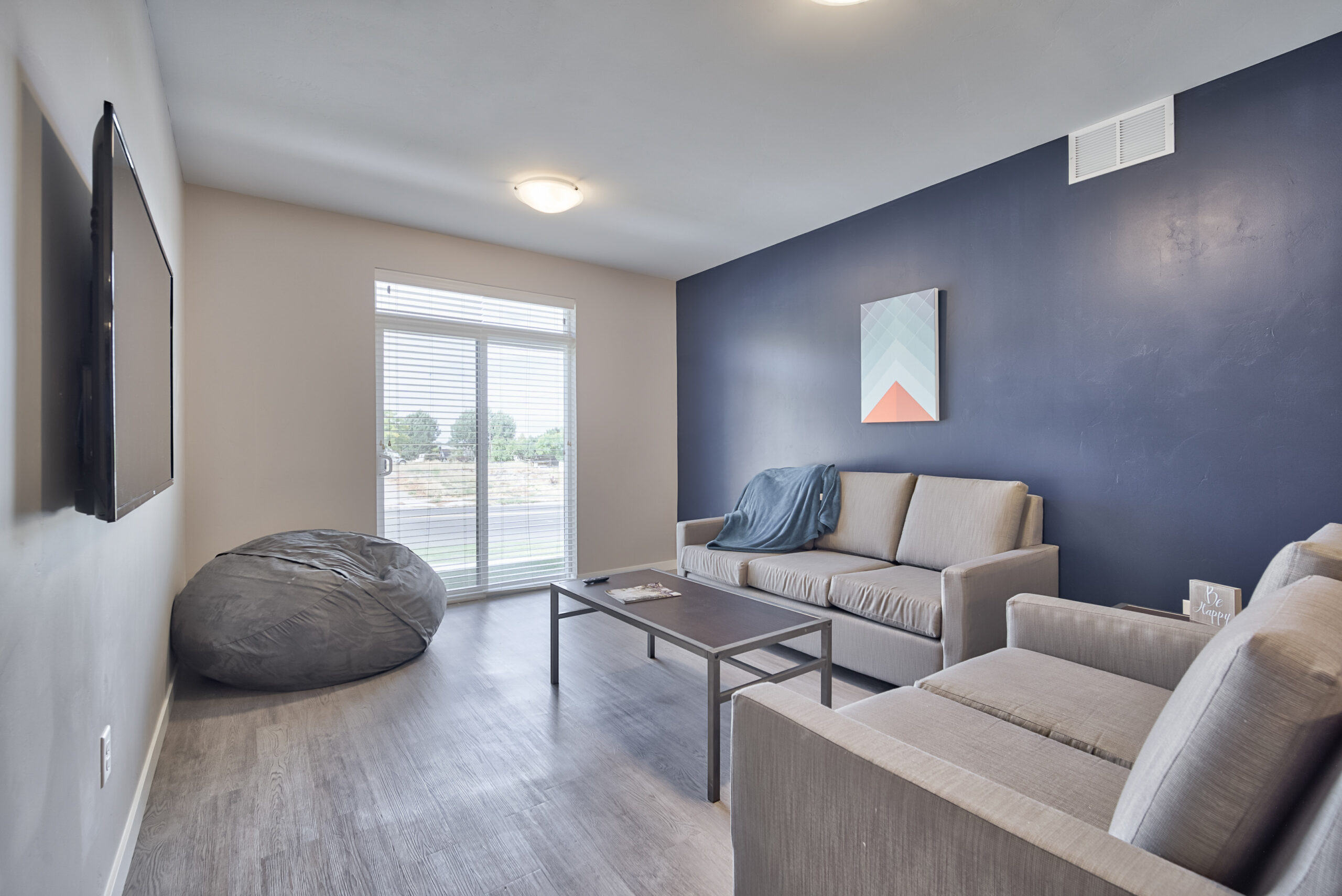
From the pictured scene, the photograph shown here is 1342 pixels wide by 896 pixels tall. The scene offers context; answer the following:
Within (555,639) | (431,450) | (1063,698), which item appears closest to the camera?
(1063,698)

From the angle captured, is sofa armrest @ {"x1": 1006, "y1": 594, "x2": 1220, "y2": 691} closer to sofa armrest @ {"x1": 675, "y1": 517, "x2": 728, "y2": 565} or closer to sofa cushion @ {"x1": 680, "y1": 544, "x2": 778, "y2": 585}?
sofa cushion @ {"x1": 680, "y1": 544, "x2": 778, "y2": 585}

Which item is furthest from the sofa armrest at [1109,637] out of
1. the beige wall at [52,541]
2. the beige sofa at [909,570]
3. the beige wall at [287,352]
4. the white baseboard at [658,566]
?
the beige wall at [287,352]

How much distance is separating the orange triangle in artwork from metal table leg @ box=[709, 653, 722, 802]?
2.26 meters

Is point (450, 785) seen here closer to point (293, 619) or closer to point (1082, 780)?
point (293, 619)

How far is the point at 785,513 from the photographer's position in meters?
4.04

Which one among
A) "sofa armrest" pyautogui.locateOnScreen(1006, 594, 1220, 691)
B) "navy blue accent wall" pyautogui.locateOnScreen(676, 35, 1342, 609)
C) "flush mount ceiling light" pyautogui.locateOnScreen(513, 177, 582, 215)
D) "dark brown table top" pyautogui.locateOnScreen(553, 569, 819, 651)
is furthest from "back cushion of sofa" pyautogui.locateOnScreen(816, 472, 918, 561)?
"flush mount ceiling light" pyautogui.locateOnScreen(513, 177, 582, 215)

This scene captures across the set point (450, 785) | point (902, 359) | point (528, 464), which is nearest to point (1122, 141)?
point (902, 359)

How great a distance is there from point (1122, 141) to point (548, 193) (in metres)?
2.77

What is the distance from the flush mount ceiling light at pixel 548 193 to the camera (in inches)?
137

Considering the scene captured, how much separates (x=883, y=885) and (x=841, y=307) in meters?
3.68

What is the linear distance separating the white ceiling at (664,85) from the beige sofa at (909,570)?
1.76 meters

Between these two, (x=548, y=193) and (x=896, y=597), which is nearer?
(x=896, y=597)

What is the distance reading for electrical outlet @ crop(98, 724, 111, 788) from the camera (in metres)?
1.47

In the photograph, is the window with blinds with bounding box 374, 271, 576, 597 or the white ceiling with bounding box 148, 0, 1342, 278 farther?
the window with blinds with bounding box 374, 271, 576, 597
